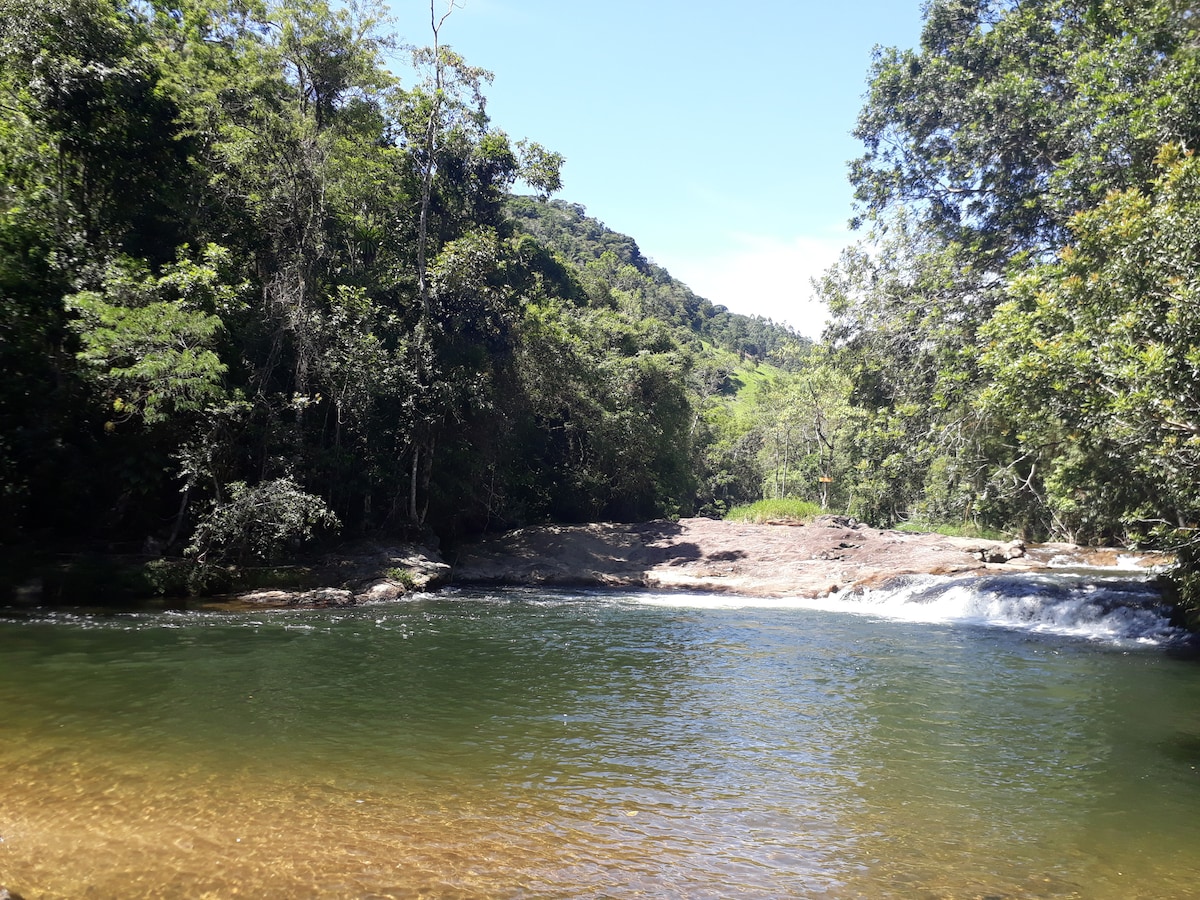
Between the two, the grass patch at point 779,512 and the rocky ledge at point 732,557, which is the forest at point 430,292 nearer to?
the rocky ledge at point 732,557

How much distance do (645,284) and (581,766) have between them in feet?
257

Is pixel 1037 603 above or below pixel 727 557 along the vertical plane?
below

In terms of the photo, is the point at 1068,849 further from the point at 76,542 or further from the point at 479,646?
the point at 76,542

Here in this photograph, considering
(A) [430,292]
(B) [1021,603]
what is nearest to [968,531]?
(B) [1021,603]

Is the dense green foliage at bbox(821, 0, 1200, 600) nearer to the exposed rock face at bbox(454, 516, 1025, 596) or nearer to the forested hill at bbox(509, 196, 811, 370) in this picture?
the exposed rock face at bbox(454, 516, 1025, 596)

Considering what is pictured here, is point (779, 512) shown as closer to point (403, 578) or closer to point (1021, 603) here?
point (1021, 603)

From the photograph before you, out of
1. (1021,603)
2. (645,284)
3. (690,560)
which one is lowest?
(1021,603)

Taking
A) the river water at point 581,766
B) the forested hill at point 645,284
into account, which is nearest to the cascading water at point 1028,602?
the river water at point 581,766

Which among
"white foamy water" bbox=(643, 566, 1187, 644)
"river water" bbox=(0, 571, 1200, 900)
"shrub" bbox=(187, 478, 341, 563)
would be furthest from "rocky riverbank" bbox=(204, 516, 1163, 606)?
"river water" bbox=(0, 571, 1200, 900)

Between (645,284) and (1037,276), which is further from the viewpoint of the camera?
(645,284)

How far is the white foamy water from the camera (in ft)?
51.6

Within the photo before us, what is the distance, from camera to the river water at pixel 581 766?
528 cm

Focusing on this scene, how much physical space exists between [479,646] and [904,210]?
1996cm

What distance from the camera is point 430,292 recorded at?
79.6ft
